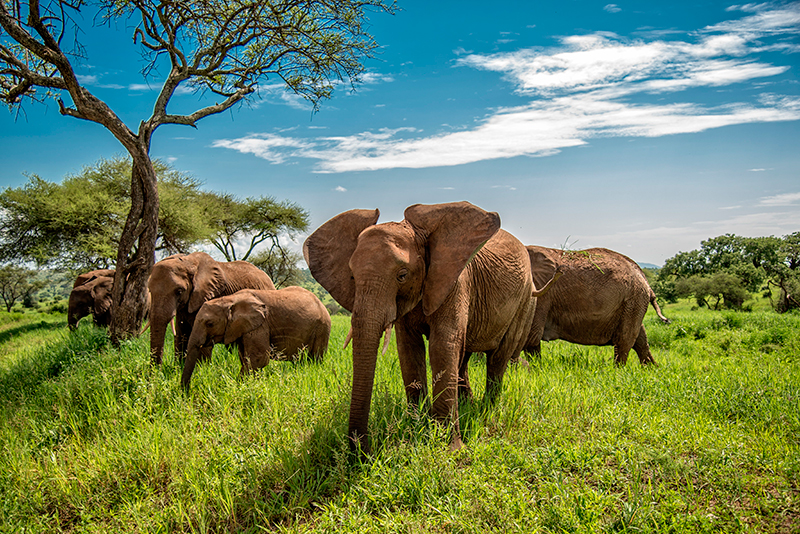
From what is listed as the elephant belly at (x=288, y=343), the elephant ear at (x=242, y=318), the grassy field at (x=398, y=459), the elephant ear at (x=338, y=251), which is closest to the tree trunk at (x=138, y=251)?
the grassy field at (x=398, y=459)

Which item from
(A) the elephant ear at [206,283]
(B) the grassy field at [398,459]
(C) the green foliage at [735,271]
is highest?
(A) the elephant ear at [206,283]

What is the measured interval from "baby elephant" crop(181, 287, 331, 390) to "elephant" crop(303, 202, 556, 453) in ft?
11.5

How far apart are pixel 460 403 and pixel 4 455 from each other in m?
4.89

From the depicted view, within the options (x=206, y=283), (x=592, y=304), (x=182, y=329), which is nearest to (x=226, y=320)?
(x=206, y=283)

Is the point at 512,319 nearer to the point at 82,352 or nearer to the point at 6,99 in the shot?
the point at 82,352

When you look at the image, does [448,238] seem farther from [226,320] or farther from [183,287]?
[183,287]

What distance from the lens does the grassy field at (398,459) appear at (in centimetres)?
347

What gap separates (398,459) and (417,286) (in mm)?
1451

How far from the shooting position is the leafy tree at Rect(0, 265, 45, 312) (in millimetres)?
41162

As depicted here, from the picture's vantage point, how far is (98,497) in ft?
13.5

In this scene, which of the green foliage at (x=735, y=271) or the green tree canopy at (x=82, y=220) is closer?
the green tree canopy at (x=82, y=220)

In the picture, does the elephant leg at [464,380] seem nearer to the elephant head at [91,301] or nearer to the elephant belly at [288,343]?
the elephant belly at [288,343]

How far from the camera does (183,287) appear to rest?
829cm

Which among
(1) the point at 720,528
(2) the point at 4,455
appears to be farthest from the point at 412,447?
(2) the point at 4,455
